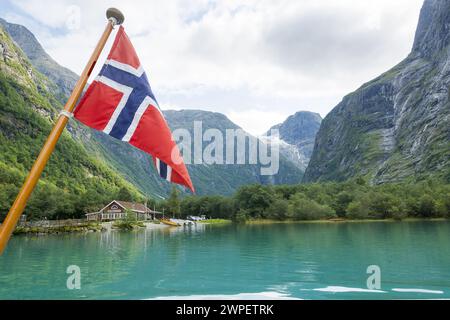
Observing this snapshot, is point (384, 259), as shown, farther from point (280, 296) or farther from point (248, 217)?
point (248, 217)

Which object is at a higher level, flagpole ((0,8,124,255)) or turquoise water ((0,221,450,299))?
flagpole ((0,8,124,255))

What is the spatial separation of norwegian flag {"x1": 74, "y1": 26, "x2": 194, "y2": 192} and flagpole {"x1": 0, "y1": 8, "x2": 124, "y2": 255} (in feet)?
2.55

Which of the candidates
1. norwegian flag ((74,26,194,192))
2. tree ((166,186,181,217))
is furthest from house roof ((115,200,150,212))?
norwegian flag ((74,26,194,192))

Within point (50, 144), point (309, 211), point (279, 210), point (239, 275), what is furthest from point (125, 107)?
point (279, 210)

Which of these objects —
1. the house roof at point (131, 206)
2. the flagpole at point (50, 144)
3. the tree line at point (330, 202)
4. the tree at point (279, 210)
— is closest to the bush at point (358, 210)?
the tree line at point (330, 202)

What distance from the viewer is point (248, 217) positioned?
155875mm

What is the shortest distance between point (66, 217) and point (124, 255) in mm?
89181

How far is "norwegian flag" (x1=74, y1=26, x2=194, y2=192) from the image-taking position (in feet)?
23.4

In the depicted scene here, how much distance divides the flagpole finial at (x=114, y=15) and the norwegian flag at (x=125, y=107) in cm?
67

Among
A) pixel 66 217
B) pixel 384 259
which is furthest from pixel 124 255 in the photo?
pixel 66 217

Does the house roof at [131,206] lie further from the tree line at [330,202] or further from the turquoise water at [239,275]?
the turquoise water at [239,275]

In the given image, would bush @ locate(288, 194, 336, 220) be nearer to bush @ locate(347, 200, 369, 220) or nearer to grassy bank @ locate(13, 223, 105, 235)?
bush @ locate(347, 200, 369, 220)

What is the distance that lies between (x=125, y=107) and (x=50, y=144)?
5.89ft

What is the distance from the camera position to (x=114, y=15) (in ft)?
22.2
